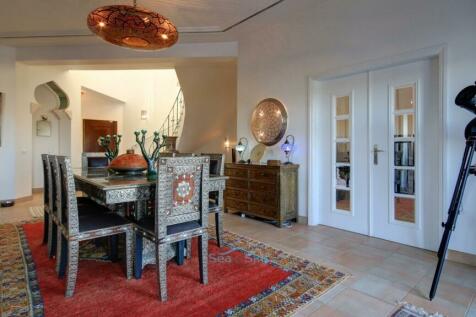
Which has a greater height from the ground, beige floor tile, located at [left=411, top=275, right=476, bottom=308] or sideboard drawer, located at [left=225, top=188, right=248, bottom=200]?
sideboard drawer, located at [left=225, top=188, right=248, bottom=200]

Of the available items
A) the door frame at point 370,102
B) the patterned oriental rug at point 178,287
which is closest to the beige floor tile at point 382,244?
the door frame at point 370,102

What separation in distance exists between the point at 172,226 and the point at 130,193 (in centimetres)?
41

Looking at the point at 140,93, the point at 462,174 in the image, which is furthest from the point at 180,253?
the point at 140,93

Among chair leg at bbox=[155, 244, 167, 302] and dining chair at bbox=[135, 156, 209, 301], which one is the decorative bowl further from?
chair leg at bbox=[155, 244, 167, 302]

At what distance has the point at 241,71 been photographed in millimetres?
4805

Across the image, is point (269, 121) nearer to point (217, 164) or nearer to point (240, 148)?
point (240, 148)

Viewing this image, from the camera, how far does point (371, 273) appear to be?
94.3 inches

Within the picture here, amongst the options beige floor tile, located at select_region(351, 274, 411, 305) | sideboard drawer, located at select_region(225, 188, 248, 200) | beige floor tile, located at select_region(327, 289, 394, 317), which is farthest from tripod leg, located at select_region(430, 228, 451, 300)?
sideboard drawer, located at select_region(225, 188, 248, 200)

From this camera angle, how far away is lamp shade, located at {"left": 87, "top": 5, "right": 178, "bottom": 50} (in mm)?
2453

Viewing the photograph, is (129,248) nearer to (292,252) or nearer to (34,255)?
(34,255)

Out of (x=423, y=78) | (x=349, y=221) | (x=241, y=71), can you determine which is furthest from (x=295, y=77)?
(x=349, y=221)

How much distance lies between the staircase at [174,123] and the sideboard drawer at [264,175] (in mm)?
4544

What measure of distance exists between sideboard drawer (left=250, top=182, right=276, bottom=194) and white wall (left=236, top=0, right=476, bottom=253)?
473 millimetres

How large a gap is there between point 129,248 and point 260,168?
2211 millimetres
